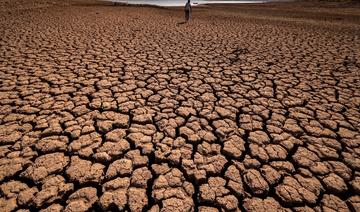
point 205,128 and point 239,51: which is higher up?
point 239,51

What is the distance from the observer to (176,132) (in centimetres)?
216

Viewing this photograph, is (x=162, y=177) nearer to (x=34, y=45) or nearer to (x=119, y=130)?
(x=119, y=130)

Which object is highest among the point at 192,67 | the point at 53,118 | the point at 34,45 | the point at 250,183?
the point at 34,45

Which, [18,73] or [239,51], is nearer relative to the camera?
[18,73]

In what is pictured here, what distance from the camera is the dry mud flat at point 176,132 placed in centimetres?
Result: 152

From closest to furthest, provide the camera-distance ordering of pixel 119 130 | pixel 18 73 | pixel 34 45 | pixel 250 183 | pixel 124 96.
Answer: pixel 250 183 < pixel 119 130 < pixel 124 96 < pixel 18 73 < pixel 34 45

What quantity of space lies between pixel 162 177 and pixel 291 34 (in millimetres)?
7219

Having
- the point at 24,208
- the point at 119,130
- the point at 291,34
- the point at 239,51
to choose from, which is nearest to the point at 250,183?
the point at 119,130

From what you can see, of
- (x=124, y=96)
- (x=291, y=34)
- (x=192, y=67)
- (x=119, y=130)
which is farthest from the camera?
(x=291, y=34)

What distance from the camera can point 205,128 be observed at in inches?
87.7

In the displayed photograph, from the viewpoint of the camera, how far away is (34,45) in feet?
15.6

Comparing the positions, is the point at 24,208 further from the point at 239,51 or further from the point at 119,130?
the point at 239,51

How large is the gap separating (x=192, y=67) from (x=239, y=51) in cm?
175

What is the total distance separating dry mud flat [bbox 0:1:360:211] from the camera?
4.98ft
